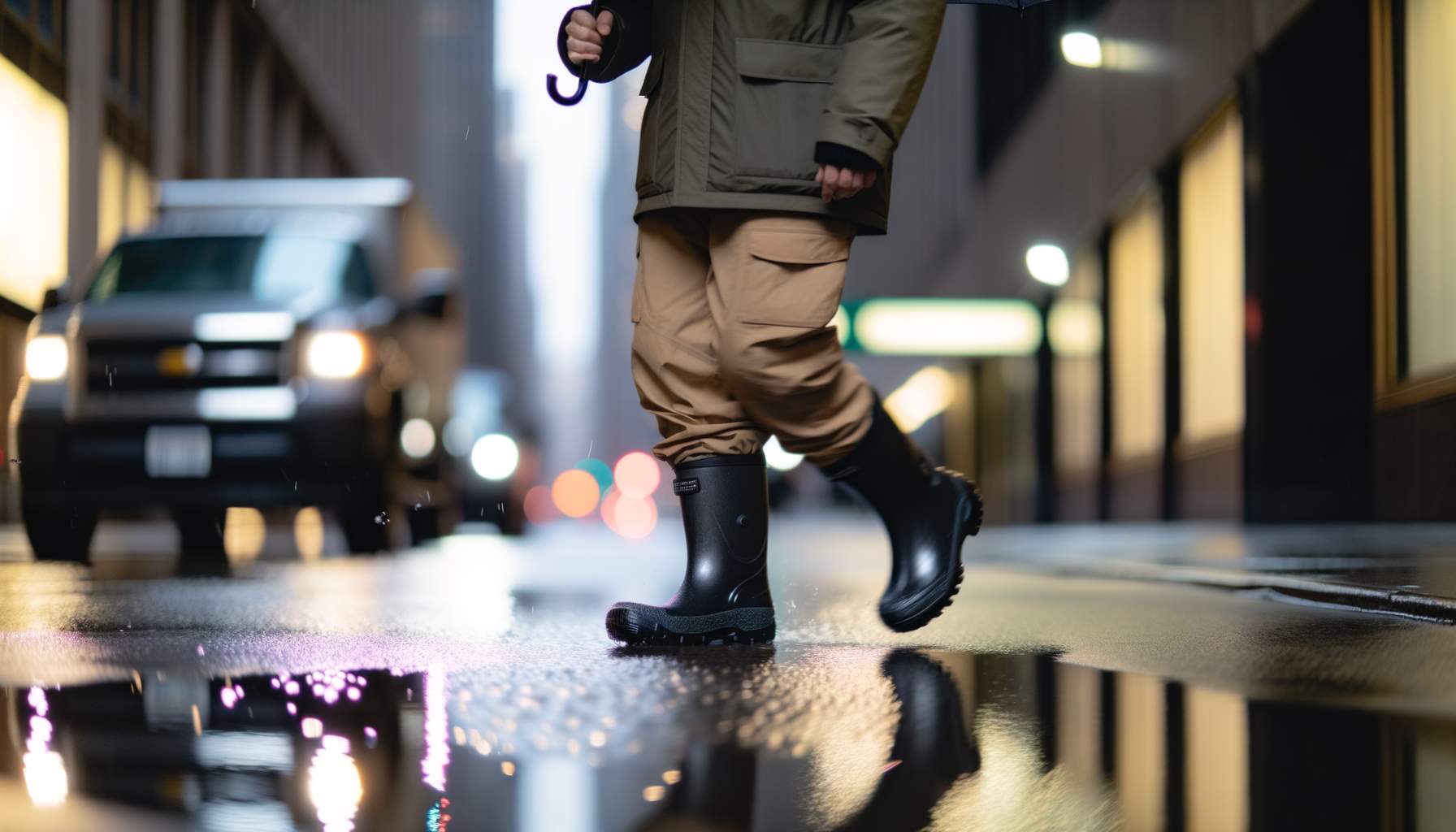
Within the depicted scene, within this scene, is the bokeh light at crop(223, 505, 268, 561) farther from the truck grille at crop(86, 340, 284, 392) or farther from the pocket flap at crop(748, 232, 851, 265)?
the pocket flap at crop(748, 232, 851, 265)

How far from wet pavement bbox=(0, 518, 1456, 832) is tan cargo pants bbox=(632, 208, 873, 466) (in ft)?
1.64

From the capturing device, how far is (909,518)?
3816 mm

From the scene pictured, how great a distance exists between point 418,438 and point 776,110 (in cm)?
812

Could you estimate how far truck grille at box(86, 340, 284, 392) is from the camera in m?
8.36

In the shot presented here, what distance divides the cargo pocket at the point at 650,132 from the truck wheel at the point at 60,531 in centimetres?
543

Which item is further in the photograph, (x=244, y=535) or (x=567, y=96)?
(x=244, y=535)

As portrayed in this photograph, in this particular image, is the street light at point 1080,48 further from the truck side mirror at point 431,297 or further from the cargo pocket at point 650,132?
the cargo pocket at point 650,132

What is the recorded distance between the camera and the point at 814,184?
3.56 m

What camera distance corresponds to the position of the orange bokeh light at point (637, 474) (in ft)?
305

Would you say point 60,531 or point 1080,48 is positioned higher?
point 1080,48

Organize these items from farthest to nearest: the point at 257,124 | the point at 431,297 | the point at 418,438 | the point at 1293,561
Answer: the point at 257,124 < the point at 418,438 < the point at 431,297 < the point at 1293,561

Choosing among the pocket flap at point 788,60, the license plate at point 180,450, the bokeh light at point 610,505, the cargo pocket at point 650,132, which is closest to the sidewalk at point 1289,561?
the pocket flap at point 788,60

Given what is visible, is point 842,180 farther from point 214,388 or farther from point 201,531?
point 201,531

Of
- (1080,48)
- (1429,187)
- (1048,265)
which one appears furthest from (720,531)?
(1048,265)
